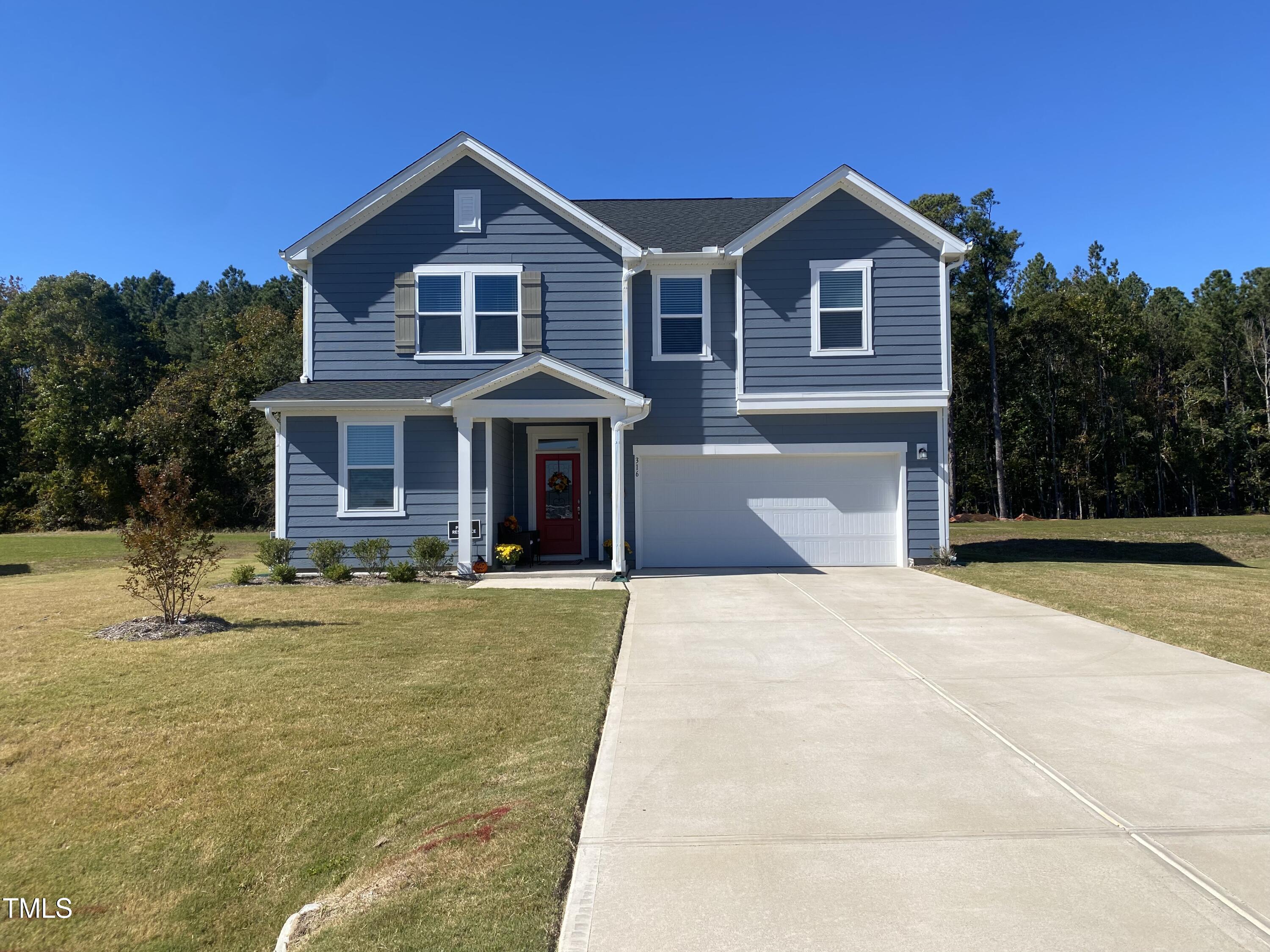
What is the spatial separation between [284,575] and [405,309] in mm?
5325

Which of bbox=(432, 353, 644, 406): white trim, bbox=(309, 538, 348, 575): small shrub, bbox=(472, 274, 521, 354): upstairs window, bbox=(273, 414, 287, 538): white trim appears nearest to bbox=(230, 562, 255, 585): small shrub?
bbox=(309, 538, 348, 575): small shrub

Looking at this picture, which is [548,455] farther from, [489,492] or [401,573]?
[401,573]

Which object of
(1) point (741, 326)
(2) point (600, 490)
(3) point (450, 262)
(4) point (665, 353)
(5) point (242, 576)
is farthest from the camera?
(2) point (600, 490)

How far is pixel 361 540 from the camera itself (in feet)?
46.1

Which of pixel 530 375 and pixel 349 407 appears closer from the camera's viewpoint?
pixel 530 375

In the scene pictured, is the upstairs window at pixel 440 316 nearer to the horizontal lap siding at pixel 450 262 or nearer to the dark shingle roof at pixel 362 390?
the horizontal lap siding at pixel 450 262

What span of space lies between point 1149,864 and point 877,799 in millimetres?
1199

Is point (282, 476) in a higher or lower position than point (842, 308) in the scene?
lower

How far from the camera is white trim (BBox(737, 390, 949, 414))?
589 inches

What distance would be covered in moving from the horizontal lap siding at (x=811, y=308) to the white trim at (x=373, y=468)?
6.60 meters

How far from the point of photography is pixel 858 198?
49.5 ft

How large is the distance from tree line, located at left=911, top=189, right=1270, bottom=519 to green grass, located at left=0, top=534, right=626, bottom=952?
31.5 metres

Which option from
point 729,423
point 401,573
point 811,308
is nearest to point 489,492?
point 401,573

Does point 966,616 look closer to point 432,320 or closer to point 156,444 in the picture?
point 432,320
